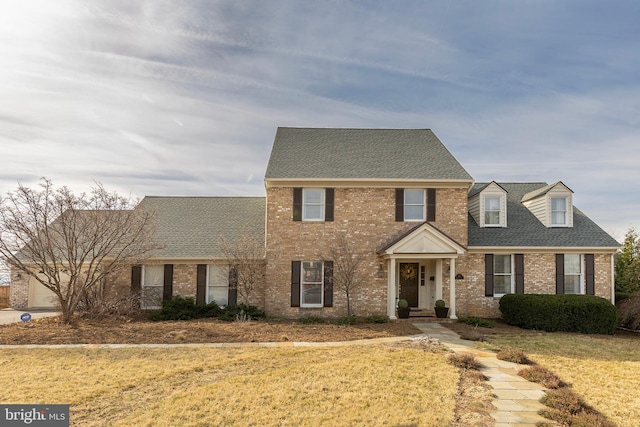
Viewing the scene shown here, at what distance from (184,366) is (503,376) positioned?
23.6 feet

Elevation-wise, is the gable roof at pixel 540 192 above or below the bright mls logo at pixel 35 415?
above

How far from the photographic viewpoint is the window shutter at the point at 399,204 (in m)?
18.0

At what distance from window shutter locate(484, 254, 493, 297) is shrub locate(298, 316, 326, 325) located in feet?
25.2

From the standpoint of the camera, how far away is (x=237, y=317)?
16500 millimetres

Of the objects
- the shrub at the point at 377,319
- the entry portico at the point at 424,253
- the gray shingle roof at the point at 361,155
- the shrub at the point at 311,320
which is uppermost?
the gray shingle roof at the point at 361,155

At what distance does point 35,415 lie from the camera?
647 cm

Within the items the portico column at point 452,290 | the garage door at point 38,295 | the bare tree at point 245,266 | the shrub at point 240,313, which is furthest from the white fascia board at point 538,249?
the garage door at point 38,295

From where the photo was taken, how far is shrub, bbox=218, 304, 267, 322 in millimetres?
16734

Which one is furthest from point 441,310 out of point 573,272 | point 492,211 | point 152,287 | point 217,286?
point 152,287

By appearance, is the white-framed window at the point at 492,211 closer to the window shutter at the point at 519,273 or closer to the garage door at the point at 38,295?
the window shutter at the point at 519,273

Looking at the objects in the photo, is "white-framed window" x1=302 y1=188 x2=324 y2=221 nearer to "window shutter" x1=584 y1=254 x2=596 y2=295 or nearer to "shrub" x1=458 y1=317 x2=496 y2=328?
"shrub" x1=458 y1=317 x2=496 y2=328

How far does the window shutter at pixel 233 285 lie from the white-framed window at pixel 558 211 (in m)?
15.3

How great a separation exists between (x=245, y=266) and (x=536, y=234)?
13.7 meters

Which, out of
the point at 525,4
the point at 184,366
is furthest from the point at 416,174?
the point at 184,366
